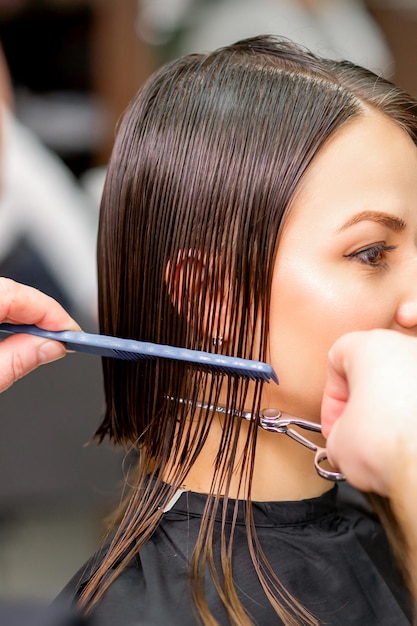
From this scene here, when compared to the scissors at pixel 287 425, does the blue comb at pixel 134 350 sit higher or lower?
higher

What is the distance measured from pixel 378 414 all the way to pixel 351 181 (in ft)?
0.97

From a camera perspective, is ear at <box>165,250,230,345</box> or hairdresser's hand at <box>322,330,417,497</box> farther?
ear at <box>165,250,230,345</box>

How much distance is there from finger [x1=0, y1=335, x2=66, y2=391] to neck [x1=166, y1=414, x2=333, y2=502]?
0.22m

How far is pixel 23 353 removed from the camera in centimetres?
75

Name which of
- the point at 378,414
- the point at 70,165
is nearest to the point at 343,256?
the point at 378,414

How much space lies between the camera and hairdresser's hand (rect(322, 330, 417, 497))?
1.89 feet

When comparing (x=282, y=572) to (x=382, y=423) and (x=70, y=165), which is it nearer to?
(x=382, y=423)

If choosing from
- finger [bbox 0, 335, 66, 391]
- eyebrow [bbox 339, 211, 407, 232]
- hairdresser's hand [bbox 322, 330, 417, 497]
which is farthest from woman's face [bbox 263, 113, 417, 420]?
finger [bbox 0, 335, 66, 391]

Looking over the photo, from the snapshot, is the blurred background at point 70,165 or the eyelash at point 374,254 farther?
the blurred background at point 70,165

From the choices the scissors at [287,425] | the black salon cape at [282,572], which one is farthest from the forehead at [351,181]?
the black salon cape at [282,572]

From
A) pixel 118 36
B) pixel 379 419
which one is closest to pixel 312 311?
pixel 379 419

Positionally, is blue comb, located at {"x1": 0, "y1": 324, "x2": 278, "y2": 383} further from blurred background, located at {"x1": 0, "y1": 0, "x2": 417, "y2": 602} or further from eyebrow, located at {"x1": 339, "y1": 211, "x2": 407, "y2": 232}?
blurred background, located at {"x1": 0, "y1": 0, "x2": 417, "y2": 602}

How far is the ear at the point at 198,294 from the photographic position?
0.82 m

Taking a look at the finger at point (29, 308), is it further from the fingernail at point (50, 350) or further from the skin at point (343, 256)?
the skin at point (343, 256)
